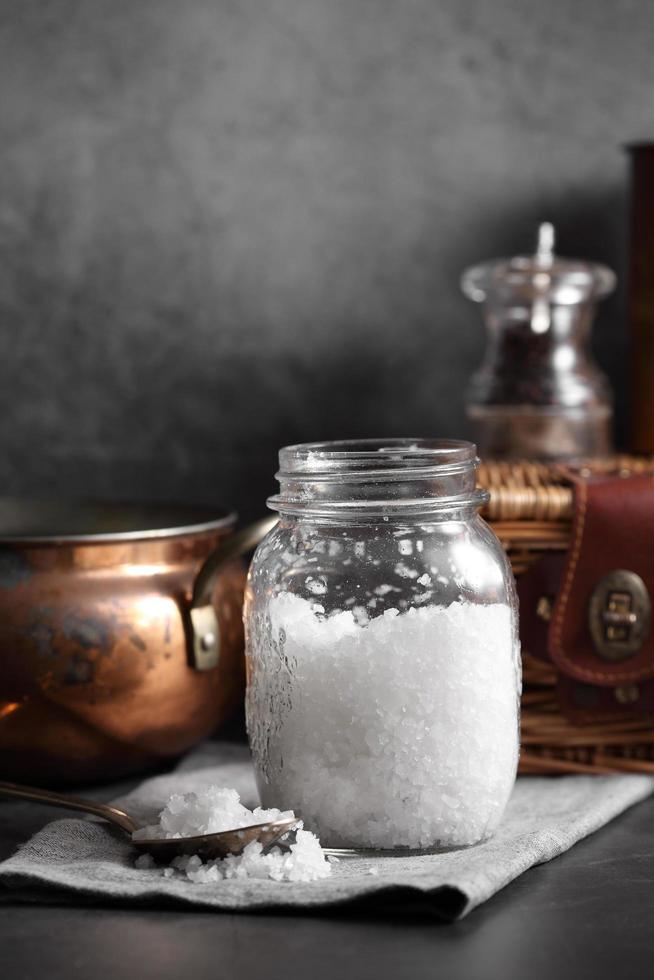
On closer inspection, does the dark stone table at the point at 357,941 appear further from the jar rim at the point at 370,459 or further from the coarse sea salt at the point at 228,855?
the jar rim at the point at 370,459

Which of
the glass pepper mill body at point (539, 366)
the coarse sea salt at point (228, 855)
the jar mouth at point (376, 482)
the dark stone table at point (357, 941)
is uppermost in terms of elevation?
the glass pepper mill body at point (539, 366)

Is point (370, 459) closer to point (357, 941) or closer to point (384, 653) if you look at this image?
point (384, 653)

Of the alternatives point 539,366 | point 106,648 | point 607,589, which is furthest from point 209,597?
point 539,366

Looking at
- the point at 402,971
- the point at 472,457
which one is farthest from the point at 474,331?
the point at 402,971

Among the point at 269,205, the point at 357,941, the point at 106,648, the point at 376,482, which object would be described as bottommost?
the point at 357,941

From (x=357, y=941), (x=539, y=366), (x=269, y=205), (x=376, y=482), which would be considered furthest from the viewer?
(x=269, y=205)

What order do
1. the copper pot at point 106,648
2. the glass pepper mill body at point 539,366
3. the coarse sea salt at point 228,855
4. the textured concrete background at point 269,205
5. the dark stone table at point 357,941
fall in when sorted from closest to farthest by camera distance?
the dark stone table at point 357,941
the coarse sea salt at point 228,855
the copper pot at point 106,648
the glass pepper mill body at point 539,366
the textured concrete background at point 269,205

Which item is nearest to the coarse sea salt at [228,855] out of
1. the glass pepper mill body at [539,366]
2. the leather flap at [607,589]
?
the leather flap at [607,589]
